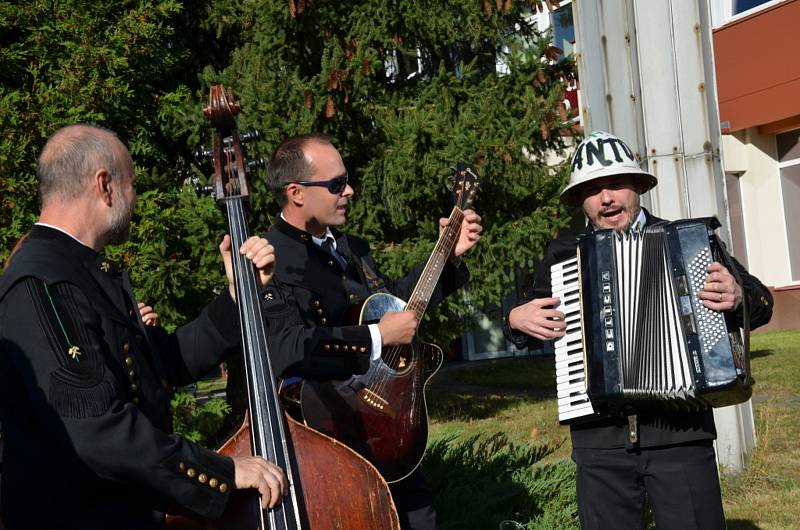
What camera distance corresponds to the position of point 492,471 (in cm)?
602

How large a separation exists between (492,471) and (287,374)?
2.76 metres

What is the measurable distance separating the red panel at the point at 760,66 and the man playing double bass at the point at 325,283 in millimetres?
12532

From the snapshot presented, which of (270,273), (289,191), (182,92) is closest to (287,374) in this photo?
(270,273)

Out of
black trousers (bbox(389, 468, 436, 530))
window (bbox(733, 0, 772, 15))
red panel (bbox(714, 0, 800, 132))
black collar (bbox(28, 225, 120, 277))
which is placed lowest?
black trousers (bbox(389, 468, 436, 530))

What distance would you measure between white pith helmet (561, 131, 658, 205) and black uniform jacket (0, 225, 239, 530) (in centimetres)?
218

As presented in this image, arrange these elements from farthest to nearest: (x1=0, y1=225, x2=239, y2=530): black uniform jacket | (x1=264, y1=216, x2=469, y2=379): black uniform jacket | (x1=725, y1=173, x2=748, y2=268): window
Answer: (x1=725, y1=173, x2=748, y2=268): window < (x1=264, y1=216, x2=469, y2=379): black uniform jacket < (x1=0, y1=225, x2=239, y2=530): black uniform jacket

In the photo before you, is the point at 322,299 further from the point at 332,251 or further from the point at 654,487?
the point at 654,487

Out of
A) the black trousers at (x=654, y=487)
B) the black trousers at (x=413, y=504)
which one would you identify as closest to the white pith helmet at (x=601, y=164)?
the black trousers at (x=654, y=487)

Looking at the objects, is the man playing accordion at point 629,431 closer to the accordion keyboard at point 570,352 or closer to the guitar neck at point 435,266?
the accordion keyboard at point 570,352

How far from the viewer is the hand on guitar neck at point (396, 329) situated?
3.67 meters

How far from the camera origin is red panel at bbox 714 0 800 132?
15.0 meters

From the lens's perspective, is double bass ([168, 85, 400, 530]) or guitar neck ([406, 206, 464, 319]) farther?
guitar neck ([406, 206, 464, 319])

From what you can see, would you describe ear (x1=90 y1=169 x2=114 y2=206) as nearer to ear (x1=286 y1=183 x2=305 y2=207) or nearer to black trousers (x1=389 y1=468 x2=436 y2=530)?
ear (x1=286 y1=183 x2=305 y2=207)

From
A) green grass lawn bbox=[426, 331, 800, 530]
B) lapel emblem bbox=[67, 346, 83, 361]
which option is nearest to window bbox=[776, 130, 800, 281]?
green grass lawn bbox=[426, 331, 800, 530]
